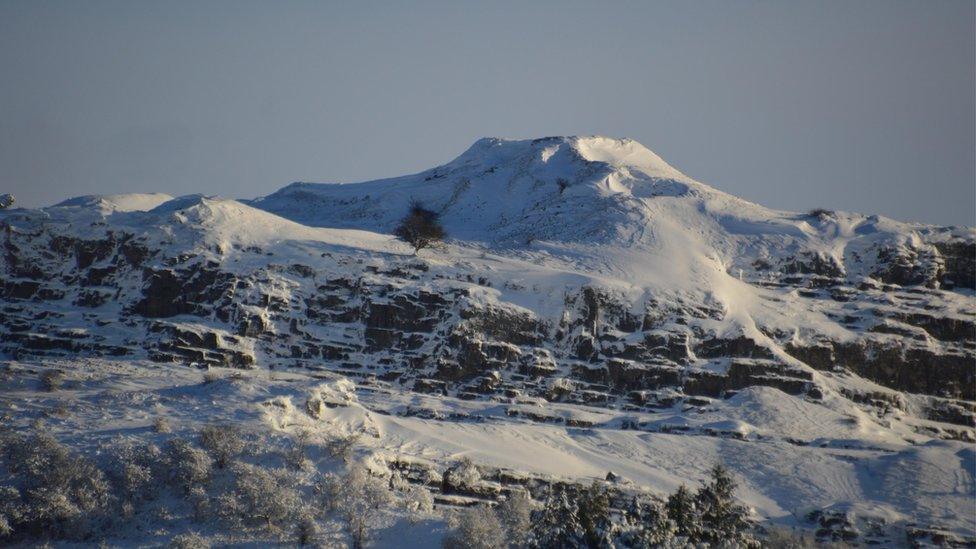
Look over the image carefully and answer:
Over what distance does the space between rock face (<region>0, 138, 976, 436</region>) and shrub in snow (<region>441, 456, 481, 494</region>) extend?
22.9m

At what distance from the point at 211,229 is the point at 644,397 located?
50078 mm

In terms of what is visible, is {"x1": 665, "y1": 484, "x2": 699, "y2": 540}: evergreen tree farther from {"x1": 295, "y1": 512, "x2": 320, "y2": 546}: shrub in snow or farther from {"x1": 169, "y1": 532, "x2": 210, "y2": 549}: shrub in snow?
{"x1": 169, "y1": 532, "x2": 210, "y2": 549}: shrub in snow

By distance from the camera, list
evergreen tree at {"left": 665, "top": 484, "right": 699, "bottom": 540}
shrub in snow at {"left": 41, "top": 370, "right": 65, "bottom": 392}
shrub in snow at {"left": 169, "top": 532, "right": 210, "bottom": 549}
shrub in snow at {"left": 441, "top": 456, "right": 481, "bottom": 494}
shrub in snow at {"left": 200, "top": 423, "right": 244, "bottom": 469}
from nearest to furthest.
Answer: evergreen tree at {"left": 665, "top": 484, "right": 699, "bottom": 540}
shrub in snow at {"left": 169, "top": 532, "right": 210, "bottom": 549}
shrub in snow at {"left": 200, "top": 423, "right": 244, "bottom": 469}
shrub in snow at {"left": 441, "top": 456, "right": 481, "bottom": 494}
shrub in snow at {"left": 41, "top": 370, "right": 65, "bottom": 392}

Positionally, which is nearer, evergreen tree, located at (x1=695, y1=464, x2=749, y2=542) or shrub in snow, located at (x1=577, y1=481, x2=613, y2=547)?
shrub in snow, located at (x1=577, y1=481, x2=613, y2=547)

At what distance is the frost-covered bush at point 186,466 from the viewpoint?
73.6 metres

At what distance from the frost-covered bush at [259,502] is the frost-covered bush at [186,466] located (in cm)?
232

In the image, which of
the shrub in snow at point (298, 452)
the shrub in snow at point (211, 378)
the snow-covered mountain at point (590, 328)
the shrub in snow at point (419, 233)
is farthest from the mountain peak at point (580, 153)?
the shrub in snow at point (298, 452)

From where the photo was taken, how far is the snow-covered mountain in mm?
95000

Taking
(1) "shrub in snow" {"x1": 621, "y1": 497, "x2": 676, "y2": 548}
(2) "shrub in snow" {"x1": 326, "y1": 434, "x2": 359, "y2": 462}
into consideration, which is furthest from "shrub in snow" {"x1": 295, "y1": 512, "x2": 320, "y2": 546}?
(1) "shrub in snow" {"x1": 621, "y1": 497, "x2": 676, "y2": 548}

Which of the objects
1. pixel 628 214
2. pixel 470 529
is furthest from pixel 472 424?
pixel 628 214

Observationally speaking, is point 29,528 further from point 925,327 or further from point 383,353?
point 925,327

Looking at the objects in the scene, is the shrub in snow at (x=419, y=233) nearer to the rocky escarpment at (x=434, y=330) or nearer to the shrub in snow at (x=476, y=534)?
the rocky escarpment at (x=434, y=330)

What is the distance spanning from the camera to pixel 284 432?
8125cm

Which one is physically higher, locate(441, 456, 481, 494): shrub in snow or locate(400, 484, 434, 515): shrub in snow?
locate(441, 456, 481, 494): shrub in snow
